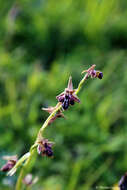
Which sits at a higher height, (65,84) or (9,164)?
(65,84)

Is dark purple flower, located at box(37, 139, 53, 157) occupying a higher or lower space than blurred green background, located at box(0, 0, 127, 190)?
lower

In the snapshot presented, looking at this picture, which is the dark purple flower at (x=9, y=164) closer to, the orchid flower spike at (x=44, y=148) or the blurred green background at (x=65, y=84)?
the orchid flower spike at (x=44, y=148)

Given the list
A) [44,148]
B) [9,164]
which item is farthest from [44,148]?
[9,164]

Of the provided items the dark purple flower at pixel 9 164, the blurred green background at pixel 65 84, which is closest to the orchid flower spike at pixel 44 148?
the dark purple flower at pixel 9 164

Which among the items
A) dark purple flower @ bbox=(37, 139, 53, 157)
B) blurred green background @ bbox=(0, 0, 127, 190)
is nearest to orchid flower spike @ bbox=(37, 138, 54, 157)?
dark purple flower @ bbox=(37, 139, 53, 157)

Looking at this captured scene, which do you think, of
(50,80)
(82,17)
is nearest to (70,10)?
(82,17)

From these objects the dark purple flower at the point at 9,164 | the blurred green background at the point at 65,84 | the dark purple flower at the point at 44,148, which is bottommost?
the dark purple flower at the point at 44,148

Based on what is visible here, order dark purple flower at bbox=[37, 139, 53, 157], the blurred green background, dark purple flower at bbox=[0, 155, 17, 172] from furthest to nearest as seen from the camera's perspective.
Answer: the blurred green background → dark purple flower at bbox=[0, 155, 17, 172] → dark purple flower at bbox=[37, 139, 53, 157]

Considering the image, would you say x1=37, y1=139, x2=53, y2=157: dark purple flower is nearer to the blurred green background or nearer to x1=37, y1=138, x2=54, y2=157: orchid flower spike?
x1=37, y1=138, x2=54, y2=157: orchid flower spike

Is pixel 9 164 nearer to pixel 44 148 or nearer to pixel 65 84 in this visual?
pixel 44 148
